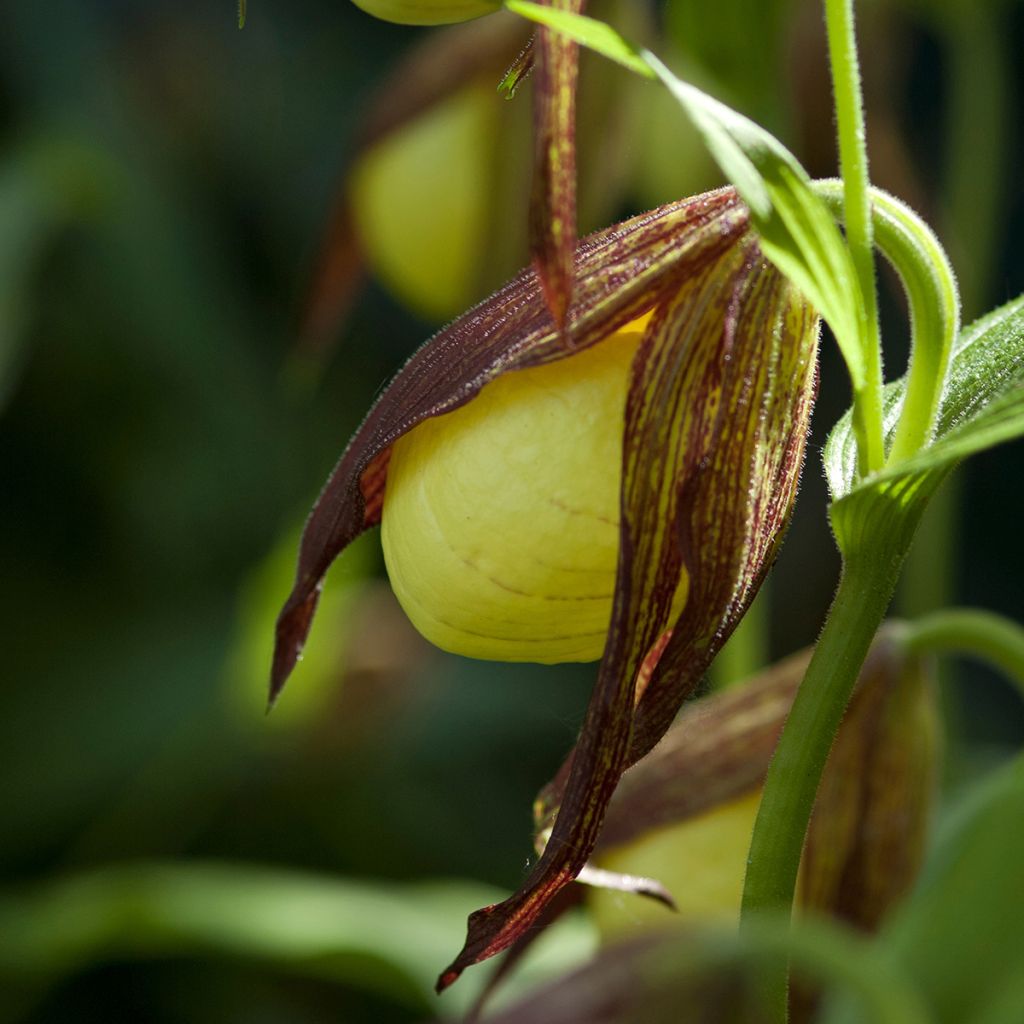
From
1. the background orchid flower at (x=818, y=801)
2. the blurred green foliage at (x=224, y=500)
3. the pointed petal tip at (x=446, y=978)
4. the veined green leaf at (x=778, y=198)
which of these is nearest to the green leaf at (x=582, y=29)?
the veined green leaf at (x=778, y=198)

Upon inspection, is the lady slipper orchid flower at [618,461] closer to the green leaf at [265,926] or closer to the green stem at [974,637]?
the green stem at [974,637]

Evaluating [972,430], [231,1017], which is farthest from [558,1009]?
[231,1017]

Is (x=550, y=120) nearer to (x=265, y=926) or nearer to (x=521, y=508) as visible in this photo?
(x=521, y=508)

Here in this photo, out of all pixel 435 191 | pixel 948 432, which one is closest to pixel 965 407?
pixel 948 432

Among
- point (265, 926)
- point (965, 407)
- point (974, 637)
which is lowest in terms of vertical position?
point (265, 926)

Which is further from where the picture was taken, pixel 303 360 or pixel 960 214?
pixel 303 360

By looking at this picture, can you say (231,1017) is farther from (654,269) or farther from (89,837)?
(654,269)
